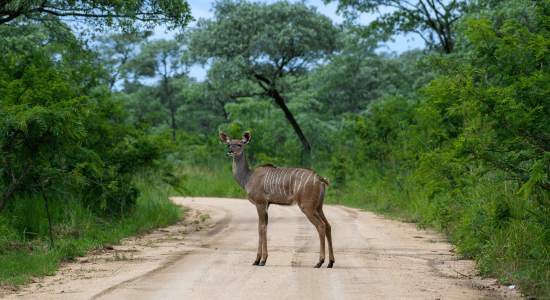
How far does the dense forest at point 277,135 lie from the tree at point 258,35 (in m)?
0.08

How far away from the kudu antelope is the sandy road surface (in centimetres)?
52

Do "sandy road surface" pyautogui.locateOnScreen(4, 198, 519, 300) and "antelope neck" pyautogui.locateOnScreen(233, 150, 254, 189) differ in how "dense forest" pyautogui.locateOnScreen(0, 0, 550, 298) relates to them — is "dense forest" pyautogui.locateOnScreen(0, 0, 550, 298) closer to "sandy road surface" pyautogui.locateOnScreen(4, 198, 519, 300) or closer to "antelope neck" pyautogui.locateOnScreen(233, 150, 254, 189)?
"sandy road surface" pyautogui.locateOnScreen(4, 198, 519, 300)

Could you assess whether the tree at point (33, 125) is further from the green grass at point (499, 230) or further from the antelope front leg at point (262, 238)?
the green grass at point (499, 230)

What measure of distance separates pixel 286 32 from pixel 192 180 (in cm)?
878

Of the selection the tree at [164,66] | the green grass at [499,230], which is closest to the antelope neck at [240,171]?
the green grass at [499,230]

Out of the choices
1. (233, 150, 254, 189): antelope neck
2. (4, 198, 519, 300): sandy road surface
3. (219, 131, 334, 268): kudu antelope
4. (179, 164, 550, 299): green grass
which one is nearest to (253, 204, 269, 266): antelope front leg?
(219, 131, 334, 268): kudu antelope

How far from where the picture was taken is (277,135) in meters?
32.2

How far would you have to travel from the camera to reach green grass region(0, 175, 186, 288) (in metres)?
7.55

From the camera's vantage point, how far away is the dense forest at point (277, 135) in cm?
647

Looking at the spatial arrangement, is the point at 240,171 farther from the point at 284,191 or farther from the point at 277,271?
the point at 277,271

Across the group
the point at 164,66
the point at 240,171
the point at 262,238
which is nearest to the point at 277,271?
the point at 262,238

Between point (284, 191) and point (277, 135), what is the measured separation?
80.1ft

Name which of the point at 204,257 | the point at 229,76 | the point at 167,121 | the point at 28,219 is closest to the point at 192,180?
the point at 229,76

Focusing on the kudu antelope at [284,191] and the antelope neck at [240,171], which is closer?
the kudu antelope at [284,191]
